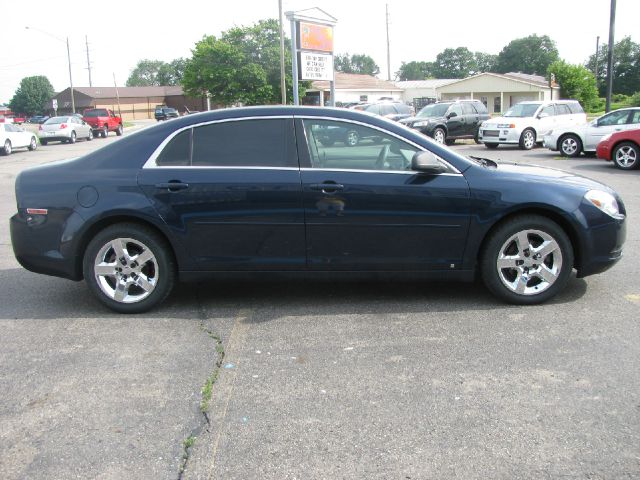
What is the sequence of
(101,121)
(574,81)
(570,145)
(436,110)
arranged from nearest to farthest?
1. (570,145)
2. (436,110)
3. (101,121)
4. (574,81)

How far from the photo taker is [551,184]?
510 cm

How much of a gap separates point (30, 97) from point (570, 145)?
414 ft

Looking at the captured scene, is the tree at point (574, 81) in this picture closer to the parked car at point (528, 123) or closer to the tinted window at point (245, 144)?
the parked car at point (528, 123)

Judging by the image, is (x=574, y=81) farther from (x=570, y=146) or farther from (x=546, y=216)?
(x=546, y=216)

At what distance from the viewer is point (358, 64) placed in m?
169

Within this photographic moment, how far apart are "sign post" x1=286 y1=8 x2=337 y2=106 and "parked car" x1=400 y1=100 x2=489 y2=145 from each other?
438 cm

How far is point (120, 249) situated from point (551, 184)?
3538 millimetres

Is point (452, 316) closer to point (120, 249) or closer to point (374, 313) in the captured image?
point (374, 313)

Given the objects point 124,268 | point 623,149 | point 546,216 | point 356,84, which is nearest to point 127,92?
point 356,84

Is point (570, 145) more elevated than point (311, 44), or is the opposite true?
point (311, 44)

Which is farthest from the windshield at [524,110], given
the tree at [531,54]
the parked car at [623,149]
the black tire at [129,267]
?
the tree at [531,54]

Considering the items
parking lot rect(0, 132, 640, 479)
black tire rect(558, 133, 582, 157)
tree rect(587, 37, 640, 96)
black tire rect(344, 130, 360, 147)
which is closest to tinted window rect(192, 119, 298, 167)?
black tire rect(344, 130, 360, 147)

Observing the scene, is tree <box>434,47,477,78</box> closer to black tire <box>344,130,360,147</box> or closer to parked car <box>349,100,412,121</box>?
parked car <box>349,100,412,121</box>

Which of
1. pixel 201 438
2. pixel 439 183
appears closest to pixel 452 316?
pixel 439 183
